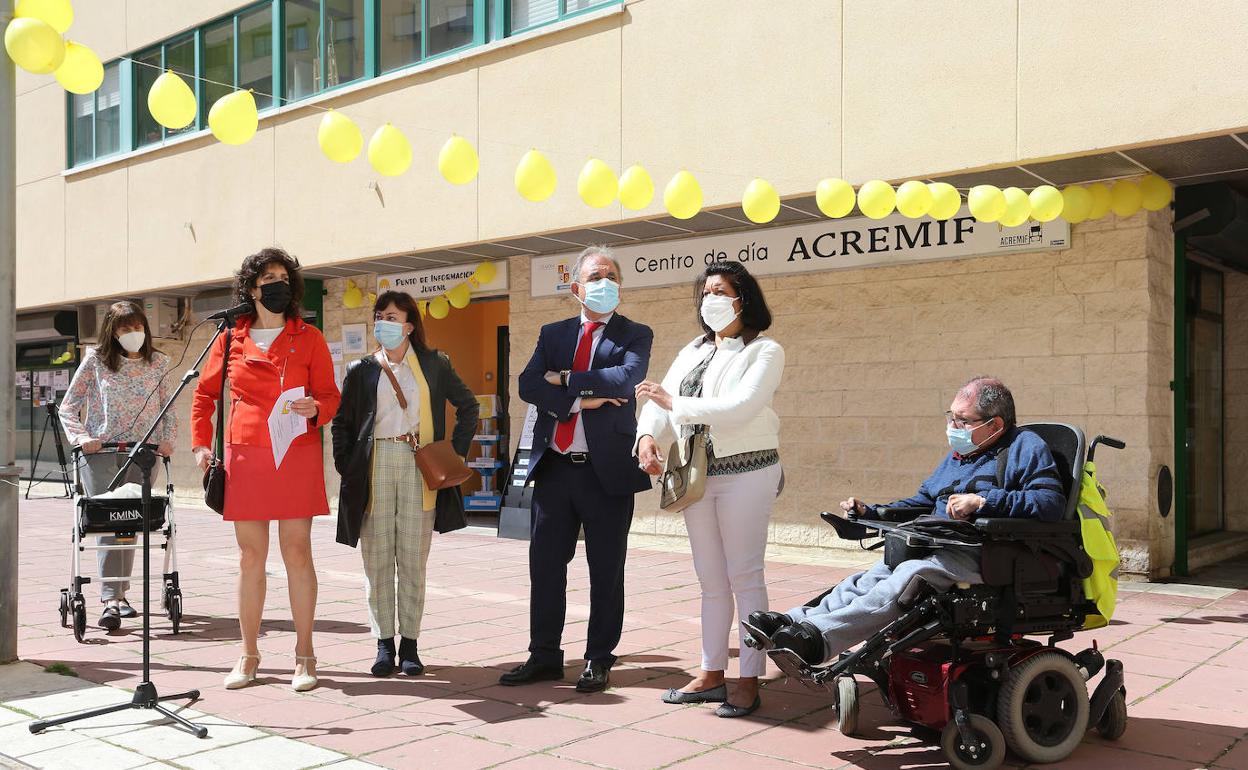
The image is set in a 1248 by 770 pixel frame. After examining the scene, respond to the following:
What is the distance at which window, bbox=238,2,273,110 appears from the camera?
46.2 feet

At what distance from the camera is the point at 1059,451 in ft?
13.9

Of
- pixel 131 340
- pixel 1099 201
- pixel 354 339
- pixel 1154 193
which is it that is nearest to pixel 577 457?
pixel 131 340

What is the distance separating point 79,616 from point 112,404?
51.8 inches

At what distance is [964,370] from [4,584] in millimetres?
6985

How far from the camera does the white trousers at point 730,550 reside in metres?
4.72

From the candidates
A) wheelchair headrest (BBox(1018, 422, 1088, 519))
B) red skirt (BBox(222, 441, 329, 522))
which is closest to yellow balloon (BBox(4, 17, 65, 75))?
red skirt (BBox(222, 441, 329, 522))

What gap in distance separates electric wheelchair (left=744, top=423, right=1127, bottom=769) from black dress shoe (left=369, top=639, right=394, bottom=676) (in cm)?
213

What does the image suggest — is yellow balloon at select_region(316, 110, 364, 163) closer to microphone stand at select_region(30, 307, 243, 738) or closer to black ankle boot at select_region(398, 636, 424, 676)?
microphone stand at select_region(30, 307, 243, 738)

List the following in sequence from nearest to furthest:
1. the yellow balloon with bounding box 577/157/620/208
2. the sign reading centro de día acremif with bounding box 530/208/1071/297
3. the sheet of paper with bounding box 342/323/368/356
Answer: the yellow balloon with bounding box 577/157/620/208 < the sign reading centro de día acremif with bounding box 530/208/1071/297 < the sheet of paper with bounding box 342/323/368/356

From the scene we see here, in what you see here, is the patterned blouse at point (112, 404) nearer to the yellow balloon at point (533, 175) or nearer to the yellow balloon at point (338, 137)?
the yellow balloon at point (338, 137)

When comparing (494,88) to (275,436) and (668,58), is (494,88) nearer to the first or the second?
(668,58)

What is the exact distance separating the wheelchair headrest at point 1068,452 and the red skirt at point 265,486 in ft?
10.2

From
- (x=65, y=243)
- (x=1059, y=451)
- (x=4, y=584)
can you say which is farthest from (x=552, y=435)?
(x=65, y=243)

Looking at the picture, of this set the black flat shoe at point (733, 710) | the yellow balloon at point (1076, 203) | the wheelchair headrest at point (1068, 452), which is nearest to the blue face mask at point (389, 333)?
the black flat shoe at point (733, 710)
